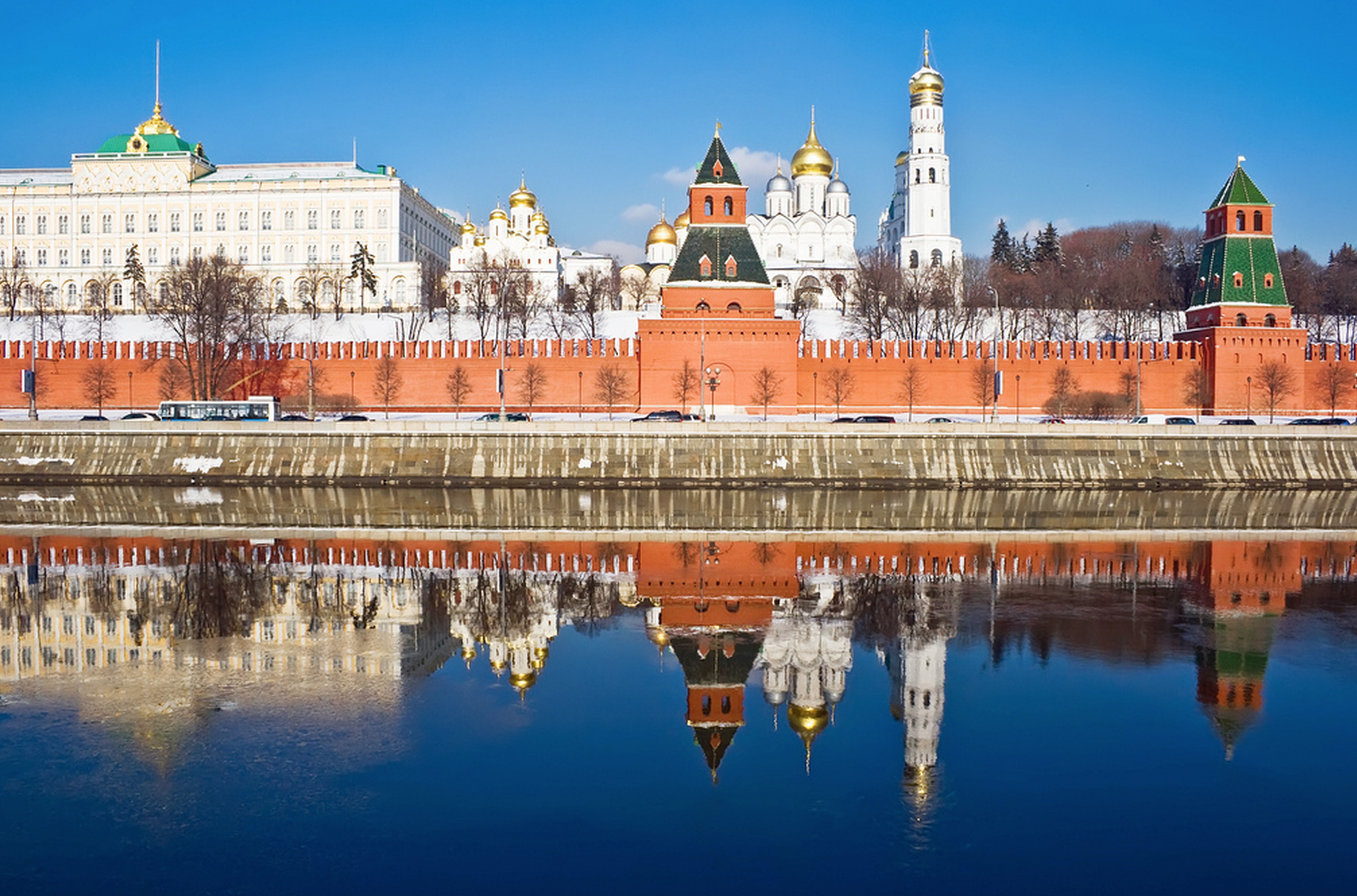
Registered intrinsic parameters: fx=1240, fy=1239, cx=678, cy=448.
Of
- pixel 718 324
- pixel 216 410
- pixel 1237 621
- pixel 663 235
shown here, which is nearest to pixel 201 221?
pixel 663 235

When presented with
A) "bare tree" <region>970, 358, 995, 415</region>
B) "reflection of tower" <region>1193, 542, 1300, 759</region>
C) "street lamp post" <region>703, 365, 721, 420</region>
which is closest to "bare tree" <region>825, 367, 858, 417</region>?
"street lamp post" <region>703, 365, 721, 420</region>

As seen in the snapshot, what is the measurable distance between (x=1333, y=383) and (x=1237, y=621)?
2505cm

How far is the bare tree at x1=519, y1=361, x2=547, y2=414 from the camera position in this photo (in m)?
34.9

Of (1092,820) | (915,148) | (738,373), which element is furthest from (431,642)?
(915,148)

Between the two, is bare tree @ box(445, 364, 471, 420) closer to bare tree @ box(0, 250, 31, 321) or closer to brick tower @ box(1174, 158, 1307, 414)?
brick tower @ box(1174, 158, 1307, 414)

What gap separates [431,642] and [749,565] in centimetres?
589

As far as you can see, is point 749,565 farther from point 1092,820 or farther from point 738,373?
point 738,373

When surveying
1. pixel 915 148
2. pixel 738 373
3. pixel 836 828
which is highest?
pixel 915 148

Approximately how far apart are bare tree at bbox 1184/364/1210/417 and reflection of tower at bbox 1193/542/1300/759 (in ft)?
56.6

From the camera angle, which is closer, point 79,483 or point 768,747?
point 768,747

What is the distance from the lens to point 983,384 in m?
35.1

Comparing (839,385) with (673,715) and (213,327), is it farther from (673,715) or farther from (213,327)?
(673,715)

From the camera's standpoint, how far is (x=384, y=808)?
25.9ft

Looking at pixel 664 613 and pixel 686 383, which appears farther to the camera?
pixel 686 383
